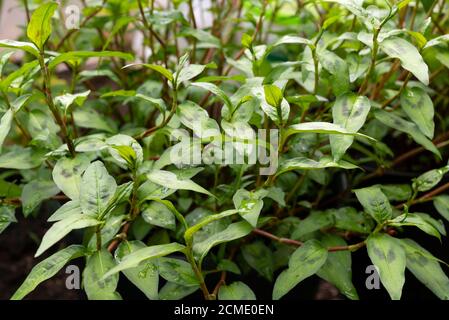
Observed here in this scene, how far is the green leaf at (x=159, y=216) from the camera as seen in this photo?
27.1 inches

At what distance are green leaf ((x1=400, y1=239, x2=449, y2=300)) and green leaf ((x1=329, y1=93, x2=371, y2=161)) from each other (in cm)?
18

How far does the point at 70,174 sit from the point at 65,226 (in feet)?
0.48

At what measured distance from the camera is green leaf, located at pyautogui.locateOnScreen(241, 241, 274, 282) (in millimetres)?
846

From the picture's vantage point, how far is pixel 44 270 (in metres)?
0.61

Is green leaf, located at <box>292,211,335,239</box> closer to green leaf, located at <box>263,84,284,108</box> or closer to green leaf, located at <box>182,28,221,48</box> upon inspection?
green leaf, located at <box>263,84,284,108</box>

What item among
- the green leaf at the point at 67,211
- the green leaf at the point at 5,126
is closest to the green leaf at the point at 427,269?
the green leaf at the point at 67,211

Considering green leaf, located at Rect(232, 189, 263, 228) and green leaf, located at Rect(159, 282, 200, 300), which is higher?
green leaf, located at Rect(232, 189, 263, 228)

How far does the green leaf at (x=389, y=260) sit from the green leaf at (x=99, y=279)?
0.32 metres

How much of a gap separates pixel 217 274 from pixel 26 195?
32 cm

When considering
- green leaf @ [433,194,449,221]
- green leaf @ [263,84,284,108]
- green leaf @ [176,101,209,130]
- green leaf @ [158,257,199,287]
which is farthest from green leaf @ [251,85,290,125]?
green leaf @ [433,194,449,221]

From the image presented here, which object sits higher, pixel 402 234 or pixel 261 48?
pixel 261 48

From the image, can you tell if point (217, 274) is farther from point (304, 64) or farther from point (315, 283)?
point (304, 64)

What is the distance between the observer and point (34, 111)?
2.79ft
